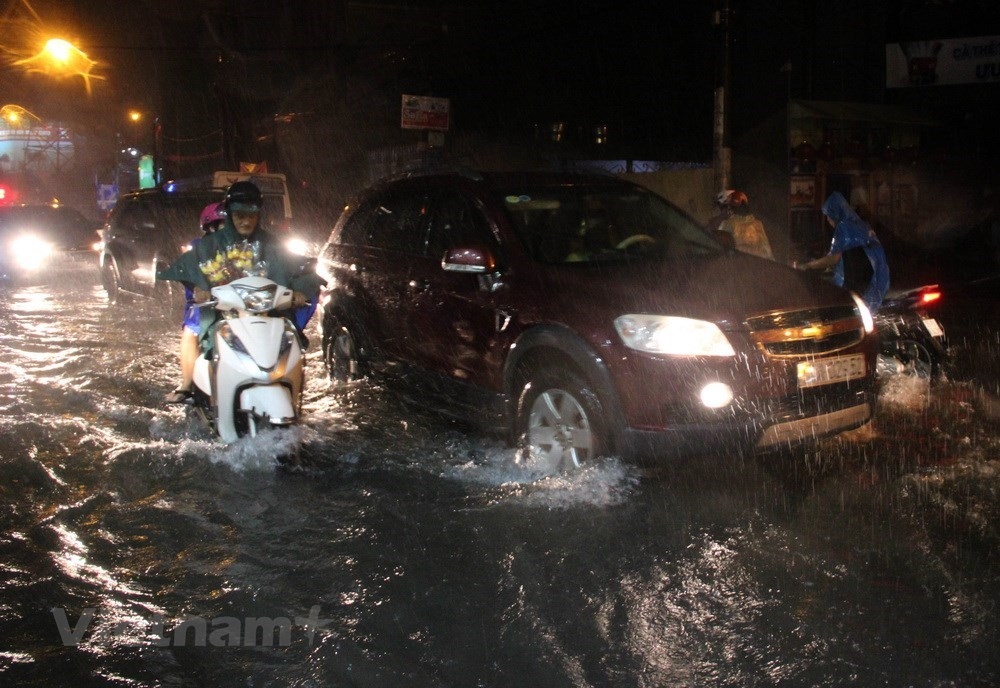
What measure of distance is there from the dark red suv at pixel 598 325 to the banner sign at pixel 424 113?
39.3 feet

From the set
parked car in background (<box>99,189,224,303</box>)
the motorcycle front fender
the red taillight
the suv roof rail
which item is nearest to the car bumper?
the motorcycle front fender

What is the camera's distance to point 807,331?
189 inches

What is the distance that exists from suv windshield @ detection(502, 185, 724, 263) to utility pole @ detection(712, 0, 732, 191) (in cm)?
601

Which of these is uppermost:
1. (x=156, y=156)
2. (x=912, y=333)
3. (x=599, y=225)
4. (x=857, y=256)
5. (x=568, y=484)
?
(x=156, y=156)

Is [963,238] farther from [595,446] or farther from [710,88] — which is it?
[595,446]

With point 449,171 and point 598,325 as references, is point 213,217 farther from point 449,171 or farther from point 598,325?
point 598,325

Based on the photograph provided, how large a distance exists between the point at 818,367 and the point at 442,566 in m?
2.19

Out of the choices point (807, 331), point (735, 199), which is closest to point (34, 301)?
point (735, 199)

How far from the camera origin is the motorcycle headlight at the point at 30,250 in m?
20.0

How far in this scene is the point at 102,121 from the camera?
131ft

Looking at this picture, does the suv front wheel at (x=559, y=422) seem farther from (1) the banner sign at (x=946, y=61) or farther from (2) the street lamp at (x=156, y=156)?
(2) the street lamp at (x=156, y=156)

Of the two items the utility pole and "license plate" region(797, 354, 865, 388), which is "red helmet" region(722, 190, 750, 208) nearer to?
the utility pole

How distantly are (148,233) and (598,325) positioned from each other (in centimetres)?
1019

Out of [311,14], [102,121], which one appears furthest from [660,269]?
[102,121]
